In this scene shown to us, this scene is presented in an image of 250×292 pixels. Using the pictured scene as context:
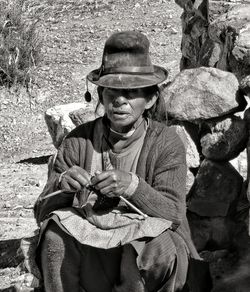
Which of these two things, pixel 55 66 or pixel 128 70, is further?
pixel 55 66

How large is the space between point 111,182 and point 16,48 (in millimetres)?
5745

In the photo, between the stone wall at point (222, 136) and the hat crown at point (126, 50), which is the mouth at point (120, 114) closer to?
the hat crown at point (126, 50)

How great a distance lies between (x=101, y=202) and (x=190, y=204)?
3.07 ft

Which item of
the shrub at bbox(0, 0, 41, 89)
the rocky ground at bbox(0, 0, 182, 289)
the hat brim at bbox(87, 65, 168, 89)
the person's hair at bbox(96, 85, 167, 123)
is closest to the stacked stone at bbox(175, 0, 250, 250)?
the person's hair at bbox(96, 85, 167, 123)

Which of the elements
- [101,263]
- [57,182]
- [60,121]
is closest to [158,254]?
[101,263]

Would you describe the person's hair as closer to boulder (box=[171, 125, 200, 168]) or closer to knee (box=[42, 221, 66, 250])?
boulder (box=[171, 125, 200, 168])

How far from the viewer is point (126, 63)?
4281 mm

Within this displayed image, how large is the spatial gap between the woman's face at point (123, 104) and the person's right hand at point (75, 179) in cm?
33

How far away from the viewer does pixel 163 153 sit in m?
4.35

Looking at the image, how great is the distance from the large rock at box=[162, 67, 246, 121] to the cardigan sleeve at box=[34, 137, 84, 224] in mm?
798

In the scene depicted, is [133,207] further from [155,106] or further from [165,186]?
[155,106]

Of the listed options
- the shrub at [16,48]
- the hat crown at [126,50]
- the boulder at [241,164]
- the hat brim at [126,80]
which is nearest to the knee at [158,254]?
the hat brim at [126,80]

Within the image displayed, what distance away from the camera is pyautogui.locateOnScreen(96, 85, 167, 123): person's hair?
174 inches

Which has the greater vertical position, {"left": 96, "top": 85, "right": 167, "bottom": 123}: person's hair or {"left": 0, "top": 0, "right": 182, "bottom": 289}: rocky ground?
{"left": 96, "top": 85, "right": 167, "bottom": 123}: person's hair
